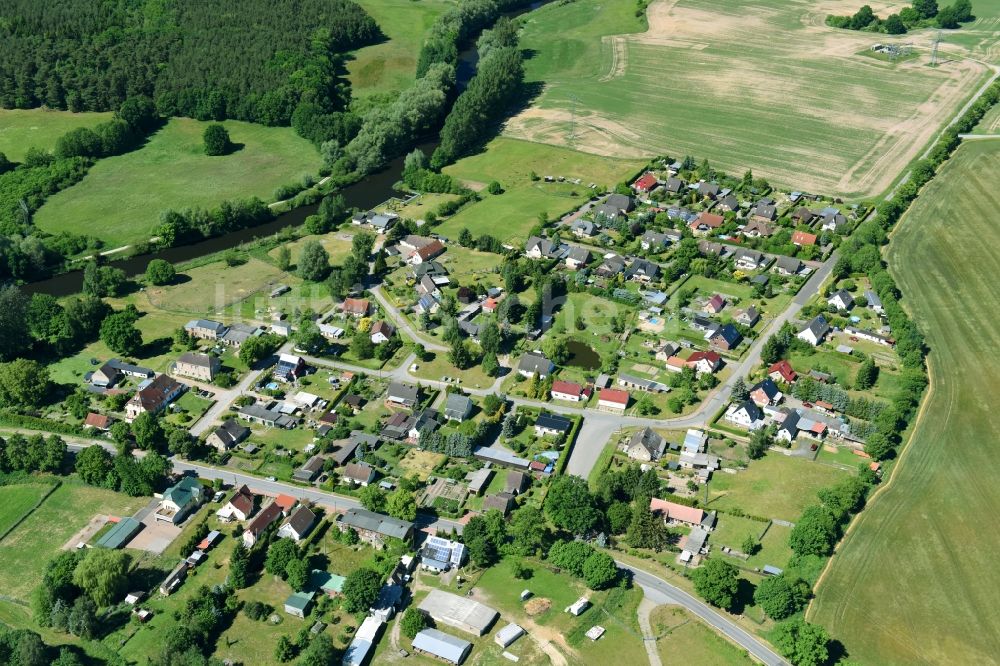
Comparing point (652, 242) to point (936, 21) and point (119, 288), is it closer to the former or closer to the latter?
point (119, 288)

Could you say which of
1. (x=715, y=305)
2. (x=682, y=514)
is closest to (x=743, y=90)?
(x=715, y=305)

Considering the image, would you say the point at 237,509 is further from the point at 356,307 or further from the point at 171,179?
the point at 171,179

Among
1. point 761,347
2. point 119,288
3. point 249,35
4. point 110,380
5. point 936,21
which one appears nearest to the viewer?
point 110,380

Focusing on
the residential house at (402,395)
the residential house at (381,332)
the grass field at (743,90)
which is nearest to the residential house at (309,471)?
the residential house at (402,395)

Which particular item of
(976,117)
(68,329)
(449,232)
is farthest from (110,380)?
(976,117)

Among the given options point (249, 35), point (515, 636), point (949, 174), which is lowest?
point (515, 636)

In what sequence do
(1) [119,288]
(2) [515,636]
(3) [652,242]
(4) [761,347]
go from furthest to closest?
(3) [652,242] → (1) [119,288] → (4) [761,347] → (2) [515,636]
